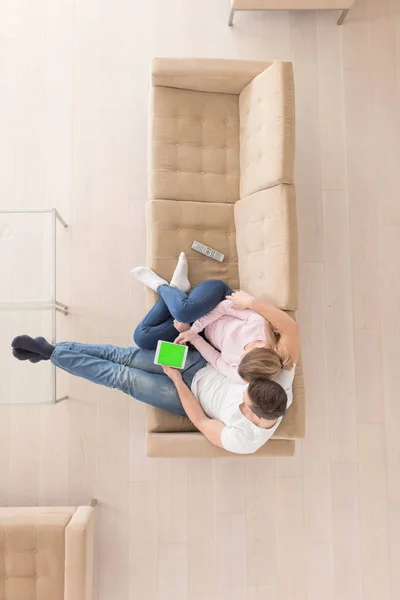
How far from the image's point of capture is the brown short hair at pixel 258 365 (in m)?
2.26

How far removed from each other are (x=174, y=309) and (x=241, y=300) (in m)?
0.35

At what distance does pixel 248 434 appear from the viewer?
2402mm

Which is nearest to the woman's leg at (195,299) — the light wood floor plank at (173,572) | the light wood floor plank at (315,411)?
the light wood floor plank at (315,411)

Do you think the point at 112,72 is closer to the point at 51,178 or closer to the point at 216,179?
the point at 51,178

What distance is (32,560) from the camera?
2.68m

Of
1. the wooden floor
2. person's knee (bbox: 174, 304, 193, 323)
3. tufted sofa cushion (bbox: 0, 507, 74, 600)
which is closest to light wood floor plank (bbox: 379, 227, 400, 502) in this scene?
the wooden floor

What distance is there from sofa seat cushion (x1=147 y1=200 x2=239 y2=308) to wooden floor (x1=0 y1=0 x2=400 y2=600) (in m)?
0.44

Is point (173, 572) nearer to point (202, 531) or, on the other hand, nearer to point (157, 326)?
point (202, 531)

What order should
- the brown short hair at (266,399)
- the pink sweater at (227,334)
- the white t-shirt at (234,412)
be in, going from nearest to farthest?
the brown short hair at (266,399)
the white t-shirt at (234,412)
the pink sweater at (227,334)

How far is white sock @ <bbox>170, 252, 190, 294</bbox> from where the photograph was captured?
282 centimetres

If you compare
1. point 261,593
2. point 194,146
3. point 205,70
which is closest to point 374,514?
point 261,593

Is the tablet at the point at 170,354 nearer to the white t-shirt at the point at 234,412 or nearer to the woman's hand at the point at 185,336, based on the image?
the woman's hand at the point at 185,336

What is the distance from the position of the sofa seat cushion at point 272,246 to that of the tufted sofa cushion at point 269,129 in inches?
3.3

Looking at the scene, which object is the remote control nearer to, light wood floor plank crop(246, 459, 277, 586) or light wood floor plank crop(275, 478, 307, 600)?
light wood floor plank crop(246, 459, 277, 586)
